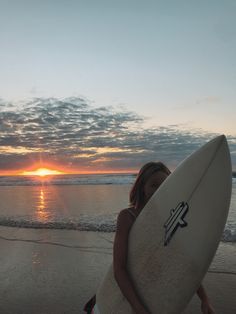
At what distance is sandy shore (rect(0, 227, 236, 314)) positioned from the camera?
3.92m

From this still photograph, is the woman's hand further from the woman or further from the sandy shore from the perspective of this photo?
the sandy shore

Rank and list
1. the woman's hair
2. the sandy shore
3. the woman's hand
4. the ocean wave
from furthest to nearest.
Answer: the ocean wave < the sandy shore < the woman's hand < the woman's hair

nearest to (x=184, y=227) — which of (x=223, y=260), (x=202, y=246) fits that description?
(x=202, y=246)

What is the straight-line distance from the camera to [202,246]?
2.02 meters

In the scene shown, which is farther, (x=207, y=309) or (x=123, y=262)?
(x=207, y=309)

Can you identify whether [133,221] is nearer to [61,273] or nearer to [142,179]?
[142,179]

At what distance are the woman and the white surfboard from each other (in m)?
0.06

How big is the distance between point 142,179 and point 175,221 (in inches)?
12.3

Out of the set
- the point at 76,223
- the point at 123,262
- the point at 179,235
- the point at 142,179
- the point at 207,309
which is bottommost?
the point at 76,223

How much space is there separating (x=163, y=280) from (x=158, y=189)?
54 centimetres

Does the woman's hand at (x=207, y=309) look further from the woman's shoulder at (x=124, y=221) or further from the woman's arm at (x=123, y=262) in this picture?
the woman's shoulder at (x=124, y=221)

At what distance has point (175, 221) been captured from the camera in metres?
2.06

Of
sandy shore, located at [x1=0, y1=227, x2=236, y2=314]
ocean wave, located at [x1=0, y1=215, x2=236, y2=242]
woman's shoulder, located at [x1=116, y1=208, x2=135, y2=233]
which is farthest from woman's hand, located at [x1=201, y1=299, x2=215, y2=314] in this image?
ocean wave, located at [x1=0, y1=215, x2=236, y2=242]

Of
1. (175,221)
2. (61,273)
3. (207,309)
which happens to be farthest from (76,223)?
(175,221)
